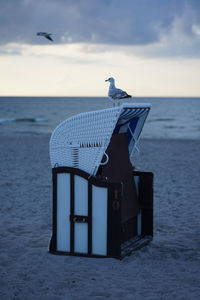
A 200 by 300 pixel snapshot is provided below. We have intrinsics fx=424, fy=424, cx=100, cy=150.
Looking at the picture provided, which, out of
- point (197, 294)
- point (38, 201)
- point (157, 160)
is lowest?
point (197, 294)

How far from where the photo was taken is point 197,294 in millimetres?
4336

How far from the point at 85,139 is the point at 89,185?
1.81 feet

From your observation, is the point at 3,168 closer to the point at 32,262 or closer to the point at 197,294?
the point at 32,262

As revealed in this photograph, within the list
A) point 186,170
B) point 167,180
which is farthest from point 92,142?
point 186,170

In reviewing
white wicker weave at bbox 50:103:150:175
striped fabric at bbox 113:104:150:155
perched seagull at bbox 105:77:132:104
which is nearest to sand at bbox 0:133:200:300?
white wicker weave at bbox 50:103:150:175

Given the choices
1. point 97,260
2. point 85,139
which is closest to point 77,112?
point 85,139

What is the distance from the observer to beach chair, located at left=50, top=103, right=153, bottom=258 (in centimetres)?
496

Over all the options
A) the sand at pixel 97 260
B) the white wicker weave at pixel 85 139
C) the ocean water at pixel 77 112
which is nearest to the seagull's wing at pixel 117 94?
the white wicker weave at pixel 85 139

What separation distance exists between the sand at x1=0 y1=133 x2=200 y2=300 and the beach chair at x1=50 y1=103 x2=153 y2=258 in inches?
8.9

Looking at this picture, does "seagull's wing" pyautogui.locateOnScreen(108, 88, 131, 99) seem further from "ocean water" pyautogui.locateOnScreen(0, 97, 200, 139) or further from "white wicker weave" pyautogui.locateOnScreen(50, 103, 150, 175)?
"ocean water" pyautogui.locateOnScreen(0, 97, 200, 139)

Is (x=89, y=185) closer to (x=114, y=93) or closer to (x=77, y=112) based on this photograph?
(x=114, y=93)

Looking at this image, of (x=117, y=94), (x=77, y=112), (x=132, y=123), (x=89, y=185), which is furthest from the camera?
(x=77, y=112)

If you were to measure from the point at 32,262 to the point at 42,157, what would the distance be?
33.4 feet

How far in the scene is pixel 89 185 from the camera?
5.02 meters
